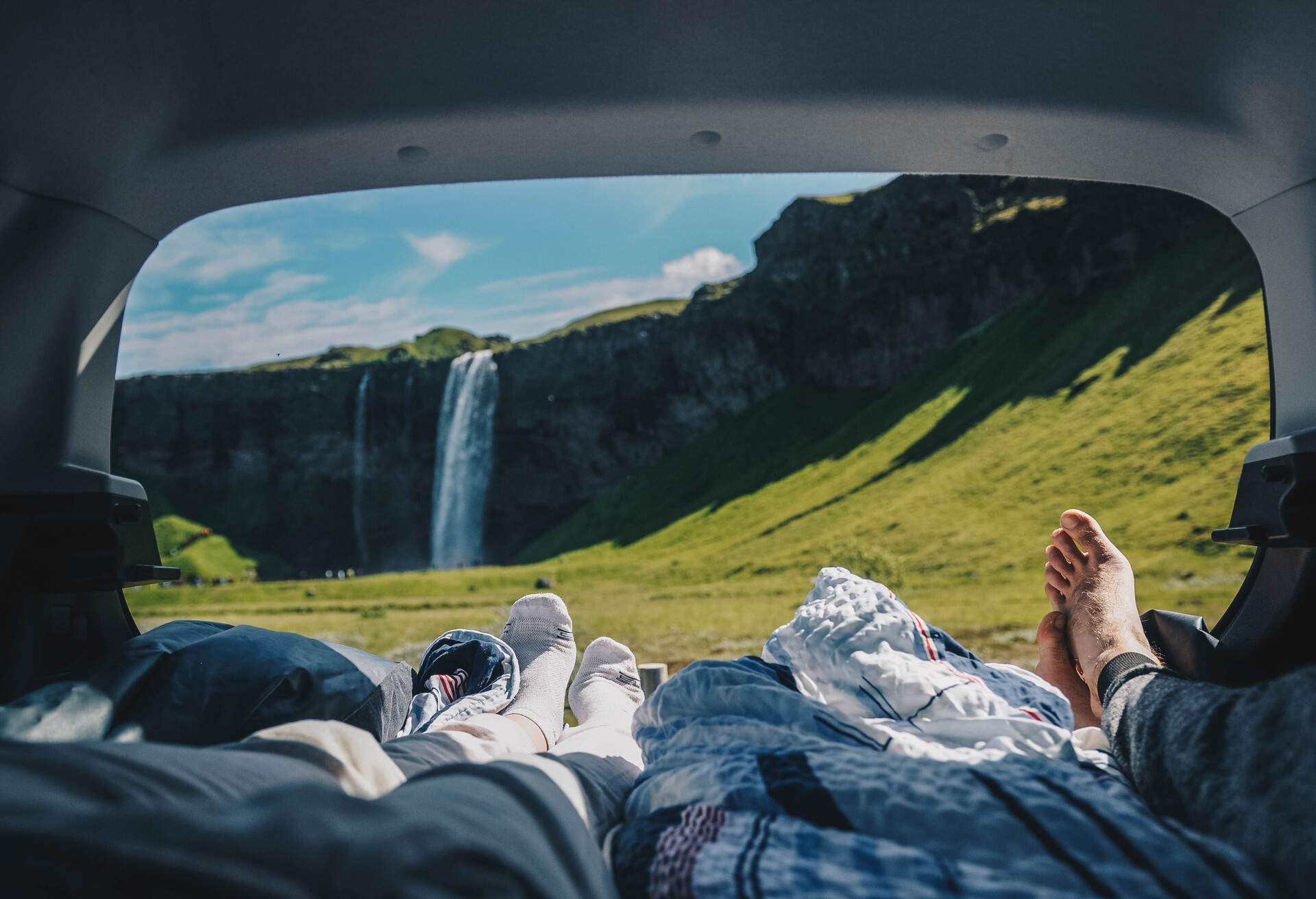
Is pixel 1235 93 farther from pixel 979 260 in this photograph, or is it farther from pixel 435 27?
pixel 979 260

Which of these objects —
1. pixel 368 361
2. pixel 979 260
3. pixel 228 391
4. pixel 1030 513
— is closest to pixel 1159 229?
pixel 979 260

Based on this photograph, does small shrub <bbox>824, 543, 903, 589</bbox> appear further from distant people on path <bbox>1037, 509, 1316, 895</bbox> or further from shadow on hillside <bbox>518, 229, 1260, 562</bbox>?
distant people on path <bbox>1037, 509, 1316, 895</bbox>

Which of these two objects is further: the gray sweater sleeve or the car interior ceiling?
the car interior ceiling

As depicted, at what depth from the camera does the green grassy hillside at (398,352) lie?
1792 cm

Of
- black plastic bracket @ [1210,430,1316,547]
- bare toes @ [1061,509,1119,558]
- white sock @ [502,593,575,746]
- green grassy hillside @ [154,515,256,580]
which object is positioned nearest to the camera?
black plastic bracket @ [1210,430,1316,547]

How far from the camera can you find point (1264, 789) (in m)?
0.49

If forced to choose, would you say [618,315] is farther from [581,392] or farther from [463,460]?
[463,460]

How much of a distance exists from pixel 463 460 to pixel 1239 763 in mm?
19617

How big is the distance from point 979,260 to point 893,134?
16.0 meters

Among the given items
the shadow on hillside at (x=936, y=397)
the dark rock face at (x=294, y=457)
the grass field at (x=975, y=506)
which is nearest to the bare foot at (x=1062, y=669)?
the grass field at (x=975, y=506)

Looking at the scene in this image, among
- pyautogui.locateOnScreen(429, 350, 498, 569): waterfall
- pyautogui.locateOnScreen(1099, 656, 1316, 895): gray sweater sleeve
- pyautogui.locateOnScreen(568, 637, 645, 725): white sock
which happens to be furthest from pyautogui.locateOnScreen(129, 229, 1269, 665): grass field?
pyautogui.locateOnScreen(429, 350, 498, 569): waterfall

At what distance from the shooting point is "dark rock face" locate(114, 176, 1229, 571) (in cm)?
1673

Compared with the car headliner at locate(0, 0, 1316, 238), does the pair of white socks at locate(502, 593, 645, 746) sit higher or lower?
lower

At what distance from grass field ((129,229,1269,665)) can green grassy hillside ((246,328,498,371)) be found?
752cm
